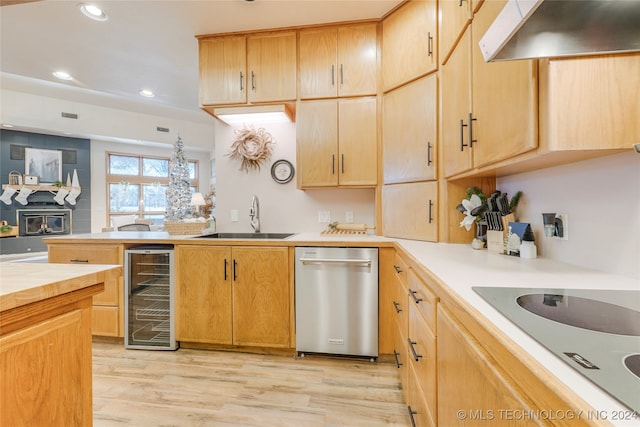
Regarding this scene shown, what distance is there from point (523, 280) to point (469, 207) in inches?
36.7

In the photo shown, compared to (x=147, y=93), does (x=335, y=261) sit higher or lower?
lower

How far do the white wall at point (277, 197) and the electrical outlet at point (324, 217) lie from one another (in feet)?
0.11

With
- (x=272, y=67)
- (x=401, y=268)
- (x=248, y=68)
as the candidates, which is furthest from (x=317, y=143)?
(x=401, y=268)

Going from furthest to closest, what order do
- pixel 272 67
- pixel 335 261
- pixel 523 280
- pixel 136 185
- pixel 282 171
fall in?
pixel 136 185, pixel 282 171, pixel 272 67, pixel 335 261, pixel 523 280

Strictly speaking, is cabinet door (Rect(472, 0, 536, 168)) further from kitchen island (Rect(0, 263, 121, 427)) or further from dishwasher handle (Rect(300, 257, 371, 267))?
kitchen island (Rect(0, 263, 121, 427))

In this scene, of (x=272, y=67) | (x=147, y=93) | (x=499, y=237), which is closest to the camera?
(x=499, y=237)

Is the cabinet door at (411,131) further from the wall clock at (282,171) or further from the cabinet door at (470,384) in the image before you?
the cabinet door at (470,384)

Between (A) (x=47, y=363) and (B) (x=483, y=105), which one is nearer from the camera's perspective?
(A) (x=47, y=363)

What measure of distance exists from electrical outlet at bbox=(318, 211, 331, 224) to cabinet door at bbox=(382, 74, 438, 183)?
71 cm

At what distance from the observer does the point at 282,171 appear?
2.82m

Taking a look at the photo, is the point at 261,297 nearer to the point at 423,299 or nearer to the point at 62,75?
the point at 423,299

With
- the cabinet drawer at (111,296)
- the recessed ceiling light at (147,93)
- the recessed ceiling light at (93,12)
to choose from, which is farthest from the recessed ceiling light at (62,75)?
the cabinet drawer at (111,296)

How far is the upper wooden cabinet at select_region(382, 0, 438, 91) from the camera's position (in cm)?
192

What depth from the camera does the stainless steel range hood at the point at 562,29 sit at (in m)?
0.75
